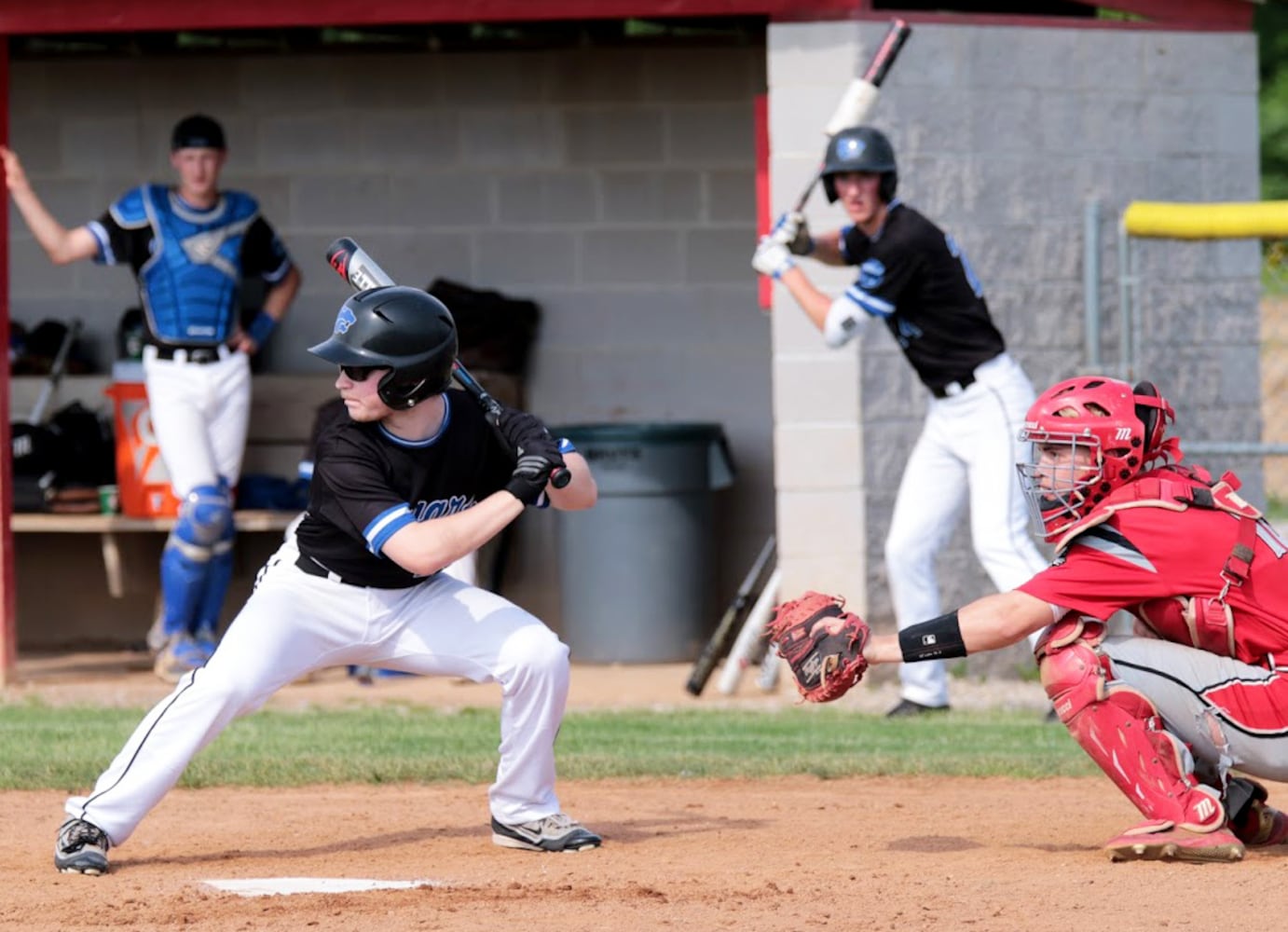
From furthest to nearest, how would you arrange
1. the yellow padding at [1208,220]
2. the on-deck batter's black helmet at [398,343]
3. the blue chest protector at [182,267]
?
the blue chest protector at [182,267] → the yellow padding at [1208,220] → the on-deck batter's black helmet at [398,343]

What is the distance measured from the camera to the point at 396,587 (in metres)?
5.14

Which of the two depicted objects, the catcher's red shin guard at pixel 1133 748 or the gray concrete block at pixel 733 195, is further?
the gray concrete block at pixel 733 195

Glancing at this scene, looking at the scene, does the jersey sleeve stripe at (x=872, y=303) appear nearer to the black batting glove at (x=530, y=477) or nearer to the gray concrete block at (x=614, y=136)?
the black batting glove at (x=530, y=477)

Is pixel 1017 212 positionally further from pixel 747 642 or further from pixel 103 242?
pixel 103 242

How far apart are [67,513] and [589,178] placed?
3014 mm

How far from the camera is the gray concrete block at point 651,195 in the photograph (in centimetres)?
1011

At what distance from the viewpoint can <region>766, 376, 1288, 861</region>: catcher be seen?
15.3 feet

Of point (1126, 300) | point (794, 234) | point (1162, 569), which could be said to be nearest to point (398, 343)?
point (1162, 569)

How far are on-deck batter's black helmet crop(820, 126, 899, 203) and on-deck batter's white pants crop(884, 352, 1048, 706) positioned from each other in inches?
32.3

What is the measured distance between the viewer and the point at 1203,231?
8336 millimetres

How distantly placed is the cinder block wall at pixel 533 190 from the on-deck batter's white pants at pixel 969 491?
254 centimetres

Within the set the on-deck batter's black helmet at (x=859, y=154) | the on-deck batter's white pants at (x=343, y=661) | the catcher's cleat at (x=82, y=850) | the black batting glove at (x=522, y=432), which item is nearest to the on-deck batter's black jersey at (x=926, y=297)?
the on-deck batter's black helmet at (x=859, y=154)

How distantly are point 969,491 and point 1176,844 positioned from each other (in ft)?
10.3

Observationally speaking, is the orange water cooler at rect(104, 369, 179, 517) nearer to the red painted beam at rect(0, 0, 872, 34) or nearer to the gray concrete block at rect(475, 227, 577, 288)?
the red painted beam at rect(0, 0, 872, 34)
